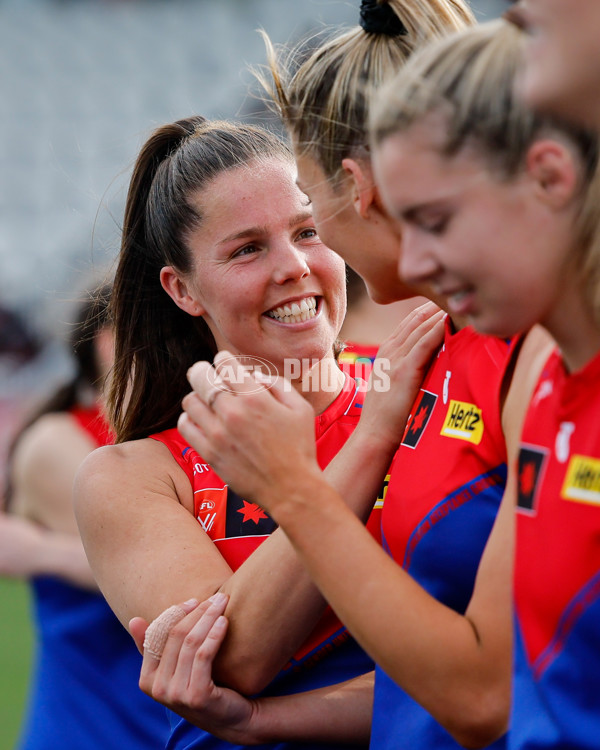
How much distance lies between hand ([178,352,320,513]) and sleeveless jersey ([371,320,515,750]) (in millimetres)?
237

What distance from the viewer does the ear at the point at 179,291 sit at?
247 cm

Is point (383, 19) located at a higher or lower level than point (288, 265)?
higher

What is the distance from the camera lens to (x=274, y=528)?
217cm

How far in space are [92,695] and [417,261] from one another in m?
2.75

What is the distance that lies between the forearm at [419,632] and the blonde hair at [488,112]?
50 centimetres

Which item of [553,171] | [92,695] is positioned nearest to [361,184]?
[553,171]

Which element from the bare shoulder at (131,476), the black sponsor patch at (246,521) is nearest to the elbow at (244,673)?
the black sponsor patch at (246,521)

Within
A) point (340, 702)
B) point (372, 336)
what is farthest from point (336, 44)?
point (372, 336)

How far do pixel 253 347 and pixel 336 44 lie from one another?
2.68 feet

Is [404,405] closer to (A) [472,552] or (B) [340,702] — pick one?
(A) [472,552]

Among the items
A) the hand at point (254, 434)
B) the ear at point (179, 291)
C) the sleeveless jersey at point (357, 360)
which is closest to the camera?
the hand at point (254, 434)

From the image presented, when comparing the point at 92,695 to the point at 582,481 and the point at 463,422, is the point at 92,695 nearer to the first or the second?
the point at 463,422

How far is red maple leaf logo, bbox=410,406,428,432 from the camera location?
176 cm

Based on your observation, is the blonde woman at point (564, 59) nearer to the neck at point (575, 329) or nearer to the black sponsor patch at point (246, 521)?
the neck at point (575, 329)
